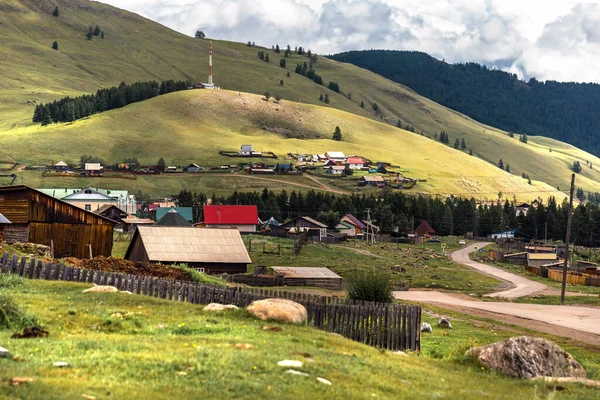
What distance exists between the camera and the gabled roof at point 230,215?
448 feet

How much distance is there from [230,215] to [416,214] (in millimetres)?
50933

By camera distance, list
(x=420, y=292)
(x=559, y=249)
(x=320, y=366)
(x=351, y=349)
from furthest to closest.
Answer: (x=559, y=249) < (x=420, y=292) < (x=351, y=349) < (x=320, y=366)

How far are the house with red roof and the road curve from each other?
36066 mm

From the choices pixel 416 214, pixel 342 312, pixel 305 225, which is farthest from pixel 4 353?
pixel 416 214

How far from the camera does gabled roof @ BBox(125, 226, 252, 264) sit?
59812 mm

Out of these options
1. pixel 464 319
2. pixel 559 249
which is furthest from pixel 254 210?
pixel 464 319

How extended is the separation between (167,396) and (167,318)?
8.39 metres

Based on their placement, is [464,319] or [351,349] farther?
[464,319]

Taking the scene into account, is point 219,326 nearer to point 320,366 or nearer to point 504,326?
point 320,366

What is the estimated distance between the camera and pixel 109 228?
5731cm

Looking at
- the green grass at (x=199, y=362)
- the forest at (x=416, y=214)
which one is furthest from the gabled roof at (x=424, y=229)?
the green grass at (x=199, y=362)

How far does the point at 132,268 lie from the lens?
39.0m

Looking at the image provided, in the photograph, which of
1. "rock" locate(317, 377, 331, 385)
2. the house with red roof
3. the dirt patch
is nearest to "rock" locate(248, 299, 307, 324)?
"rock" locate(317, 377, 331, 385)

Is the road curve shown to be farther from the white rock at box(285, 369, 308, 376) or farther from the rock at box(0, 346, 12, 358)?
the rock at box(0, 346, 12, 358)
